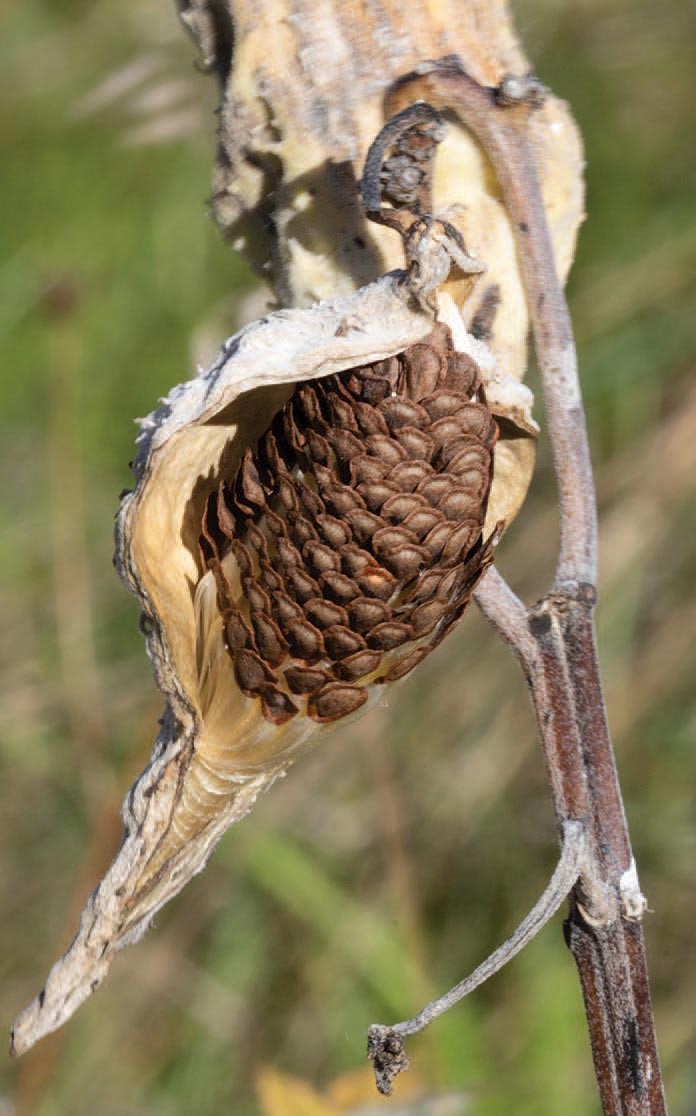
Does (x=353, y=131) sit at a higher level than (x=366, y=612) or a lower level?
higher

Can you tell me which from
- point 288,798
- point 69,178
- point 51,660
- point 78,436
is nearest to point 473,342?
point 288,798

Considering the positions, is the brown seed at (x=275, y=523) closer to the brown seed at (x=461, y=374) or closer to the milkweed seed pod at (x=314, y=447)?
the milkweed seed pod at (x=314, y=447)

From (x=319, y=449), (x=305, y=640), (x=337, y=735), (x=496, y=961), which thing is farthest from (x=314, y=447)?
(x=337, y=735)

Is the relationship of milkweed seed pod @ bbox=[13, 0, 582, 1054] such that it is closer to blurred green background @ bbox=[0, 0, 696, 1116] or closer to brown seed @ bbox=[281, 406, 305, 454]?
brown seed @ bbox=[281, 406, 305, 454]

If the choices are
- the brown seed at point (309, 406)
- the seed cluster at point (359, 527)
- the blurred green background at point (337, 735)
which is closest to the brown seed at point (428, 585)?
the seed cluster at point (359, 527)

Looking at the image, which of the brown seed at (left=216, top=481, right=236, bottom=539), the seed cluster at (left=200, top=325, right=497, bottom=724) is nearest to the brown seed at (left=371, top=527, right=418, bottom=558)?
the seed cluster at (left=200, top=325, right=497, bottom=724)

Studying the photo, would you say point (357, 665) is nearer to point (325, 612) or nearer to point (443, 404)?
point (325, 612)
